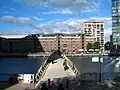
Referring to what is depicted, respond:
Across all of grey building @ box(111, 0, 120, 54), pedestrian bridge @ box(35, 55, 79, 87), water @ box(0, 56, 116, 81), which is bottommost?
water @ box(0, 56, 116, 81)

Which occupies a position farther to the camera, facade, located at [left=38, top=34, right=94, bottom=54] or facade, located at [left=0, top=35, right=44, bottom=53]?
facade, located at [left=38, top=34, right=94, bottom=54]

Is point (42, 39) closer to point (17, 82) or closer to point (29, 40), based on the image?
point (29, 40)

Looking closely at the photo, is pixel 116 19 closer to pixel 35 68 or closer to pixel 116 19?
pixel 116 19

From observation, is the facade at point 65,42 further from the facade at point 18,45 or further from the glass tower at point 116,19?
the glass tower at point 116,19

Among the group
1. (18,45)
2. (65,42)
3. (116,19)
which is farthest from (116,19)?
(18,45)

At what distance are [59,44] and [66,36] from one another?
25.7 feet

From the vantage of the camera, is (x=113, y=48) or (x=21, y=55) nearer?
(x=113, y=48)

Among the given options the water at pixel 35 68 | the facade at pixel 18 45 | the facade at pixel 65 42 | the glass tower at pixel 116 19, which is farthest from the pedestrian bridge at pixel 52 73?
the facade at pixel 65 42

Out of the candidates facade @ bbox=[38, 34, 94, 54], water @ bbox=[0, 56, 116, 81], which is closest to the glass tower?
water @ bbox=[0, 56, 116, 81]

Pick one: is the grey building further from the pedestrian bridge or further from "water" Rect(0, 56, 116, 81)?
the pedestrian bridge

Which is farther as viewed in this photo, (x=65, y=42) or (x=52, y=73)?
(x=65, y=42)

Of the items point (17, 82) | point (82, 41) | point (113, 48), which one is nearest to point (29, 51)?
point (82, 41)

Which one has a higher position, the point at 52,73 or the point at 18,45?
the point at 18,45

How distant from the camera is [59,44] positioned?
188750 millimetres
